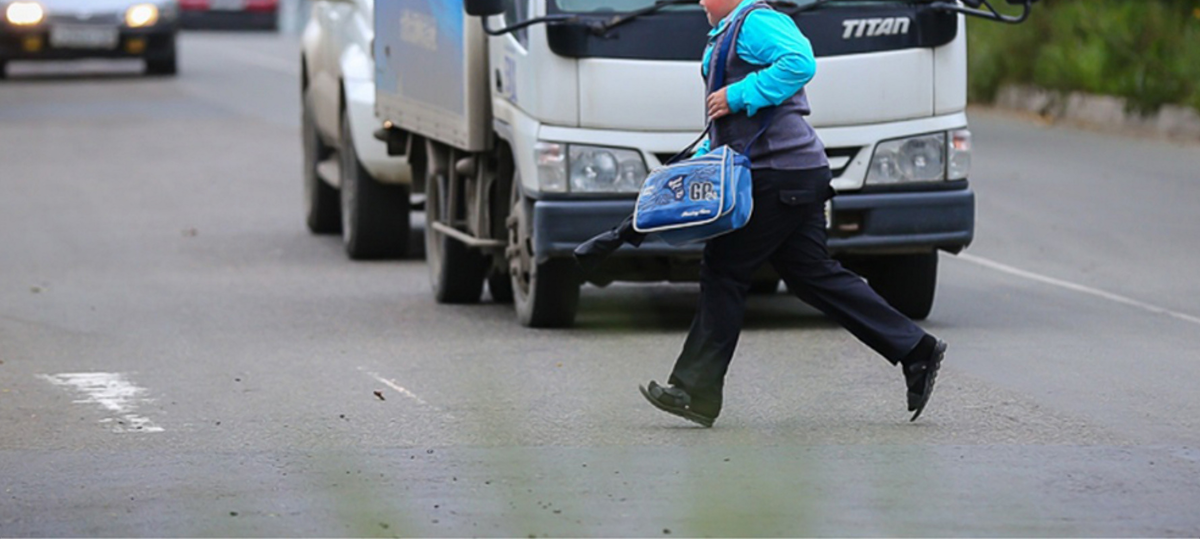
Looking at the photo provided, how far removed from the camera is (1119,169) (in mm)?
18469

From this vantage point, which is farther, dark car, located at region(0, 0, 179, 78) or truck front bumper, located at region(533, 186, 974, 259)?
dark car, located at region(0, 0, 179, 78)

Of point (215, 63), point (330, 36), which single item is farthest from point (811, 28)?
point (215, 63)

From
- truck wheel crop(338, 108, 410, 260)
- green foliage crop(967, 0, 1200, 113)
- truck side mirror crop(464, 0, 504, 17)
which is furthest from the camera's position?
green foliage crop(967, 0, 1200, 113)

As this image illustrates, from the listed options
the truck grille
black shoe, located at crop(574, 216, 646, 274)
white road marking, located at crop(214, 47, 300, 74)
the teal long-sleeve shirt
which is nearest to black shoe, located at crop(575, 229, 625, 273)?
black shoe, located at crop(574, 216, 646, 274)

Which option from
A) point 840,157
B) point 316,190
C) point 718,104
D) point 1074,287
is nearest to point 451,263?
point 840,157

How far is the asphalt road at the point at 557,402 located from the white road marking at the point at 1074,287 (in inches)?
1.5

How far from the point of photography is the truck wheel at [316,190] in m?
15.2

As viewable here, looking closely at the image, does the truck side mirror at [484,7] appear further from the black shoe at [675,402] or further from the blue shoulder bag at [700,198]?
the black shoe at [675,402]

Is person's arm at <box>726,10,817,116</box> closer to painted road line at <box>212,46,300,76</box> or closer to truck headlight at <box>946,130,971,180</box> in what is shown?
truck headlight at <box>946,130,971,180</box>

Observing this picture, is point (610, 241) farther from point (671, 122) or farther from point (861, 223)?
point (861, 223)

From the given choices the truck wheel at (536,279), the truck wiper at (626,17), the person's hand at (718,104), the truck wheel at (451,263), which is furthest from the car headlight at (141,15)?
the person's hand at (718,104)

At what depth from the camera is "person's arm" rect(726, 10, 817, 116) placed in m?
7.41

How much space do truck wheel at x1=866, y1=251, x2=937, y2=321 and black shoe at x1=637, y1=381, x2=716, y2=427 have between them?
285cm

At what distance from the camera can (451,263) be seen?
36.8 ft
